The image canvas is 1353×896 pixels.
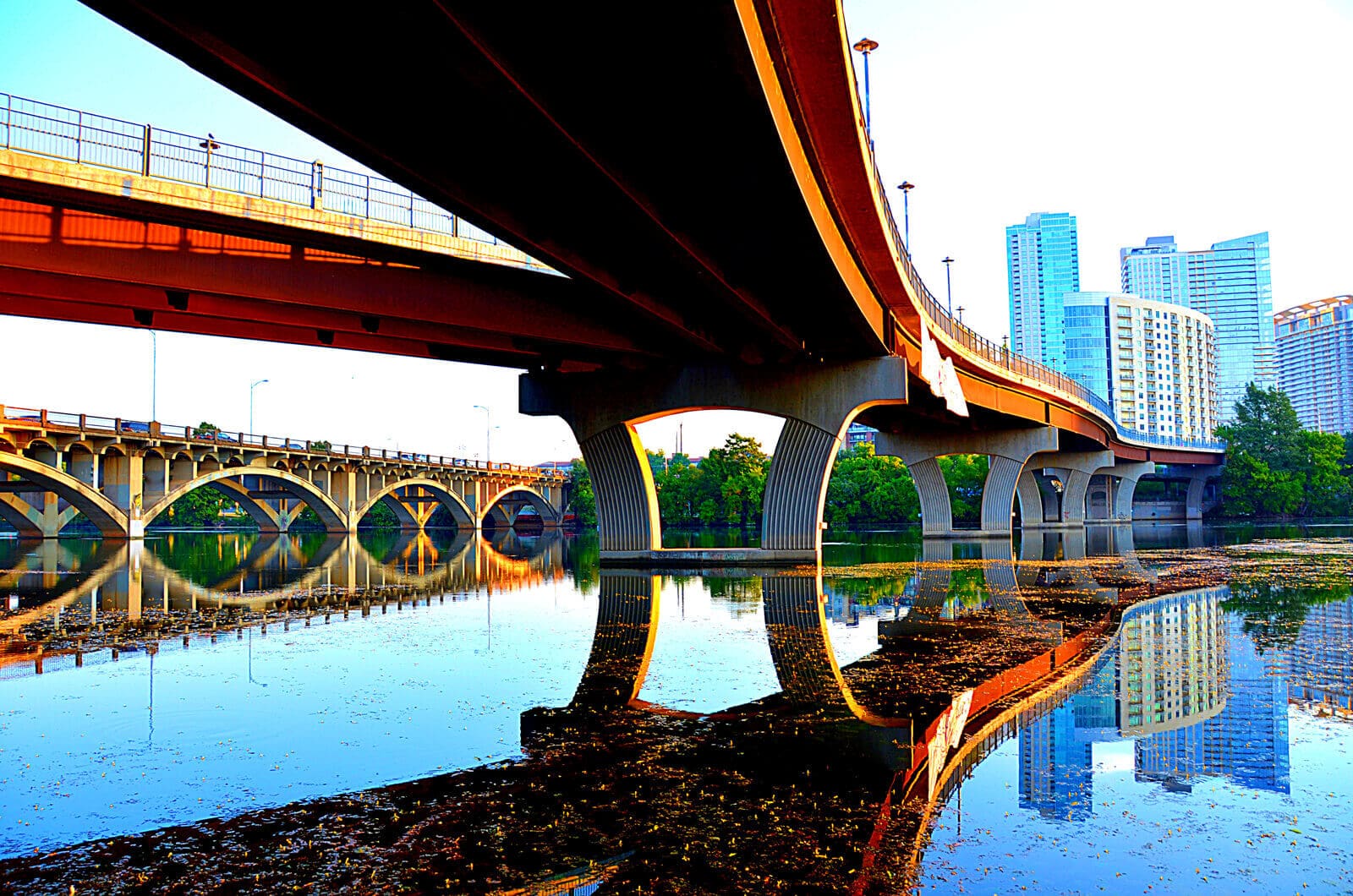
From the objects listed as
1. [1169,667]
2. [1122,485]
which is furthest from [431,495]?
[1169,667]

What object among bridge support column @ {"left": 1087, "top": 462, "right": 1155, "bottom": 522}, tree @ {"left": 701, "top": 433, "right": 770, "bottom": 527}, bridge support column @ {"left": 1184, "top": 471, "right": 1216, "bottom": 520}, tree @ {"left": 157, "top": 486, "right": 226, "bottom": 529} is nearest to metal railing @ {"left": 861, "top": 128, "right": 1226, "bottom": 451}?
bridge support column @ {"left": 1087, "top": 462, "right": 1155, "bottom": 522}

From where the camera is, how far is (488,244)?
24.0 m

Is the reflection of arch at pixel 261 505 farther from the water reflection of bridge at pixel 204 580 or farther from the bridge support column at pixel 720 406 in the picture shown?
the bridge support column at pixel 720 406

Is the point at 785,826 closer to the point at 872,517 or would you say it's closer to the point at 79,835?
the point at 79,835

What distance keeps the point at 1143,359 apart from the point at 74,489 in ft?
563

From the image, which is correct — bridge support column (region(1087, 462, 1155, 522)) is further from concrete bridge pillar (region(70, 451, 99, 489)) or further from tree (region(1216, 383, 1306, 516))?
concrete bridge pillar (region(70, 451, 99, 489))

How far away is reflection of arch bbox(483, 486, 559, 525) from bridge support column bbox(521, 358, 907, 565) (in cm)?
6986

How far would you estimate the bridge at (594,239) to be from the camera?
11.5m

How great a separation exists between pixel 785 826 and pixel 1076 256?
212797 millimetres

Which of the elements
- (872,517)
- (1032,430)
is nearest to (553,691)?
(1032,430)

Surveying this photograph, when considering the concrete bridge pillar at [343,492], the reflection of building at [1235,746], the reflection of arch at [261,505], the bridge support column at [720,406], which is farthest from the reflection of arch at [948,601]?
the concrete bridge pillar at [343,492]

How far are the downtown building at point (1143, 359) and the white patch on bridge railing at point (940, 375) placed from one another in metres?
150

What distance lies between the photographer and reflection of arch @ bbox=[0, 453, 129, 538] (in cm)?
5306

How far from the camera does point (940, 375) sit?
36.7m
